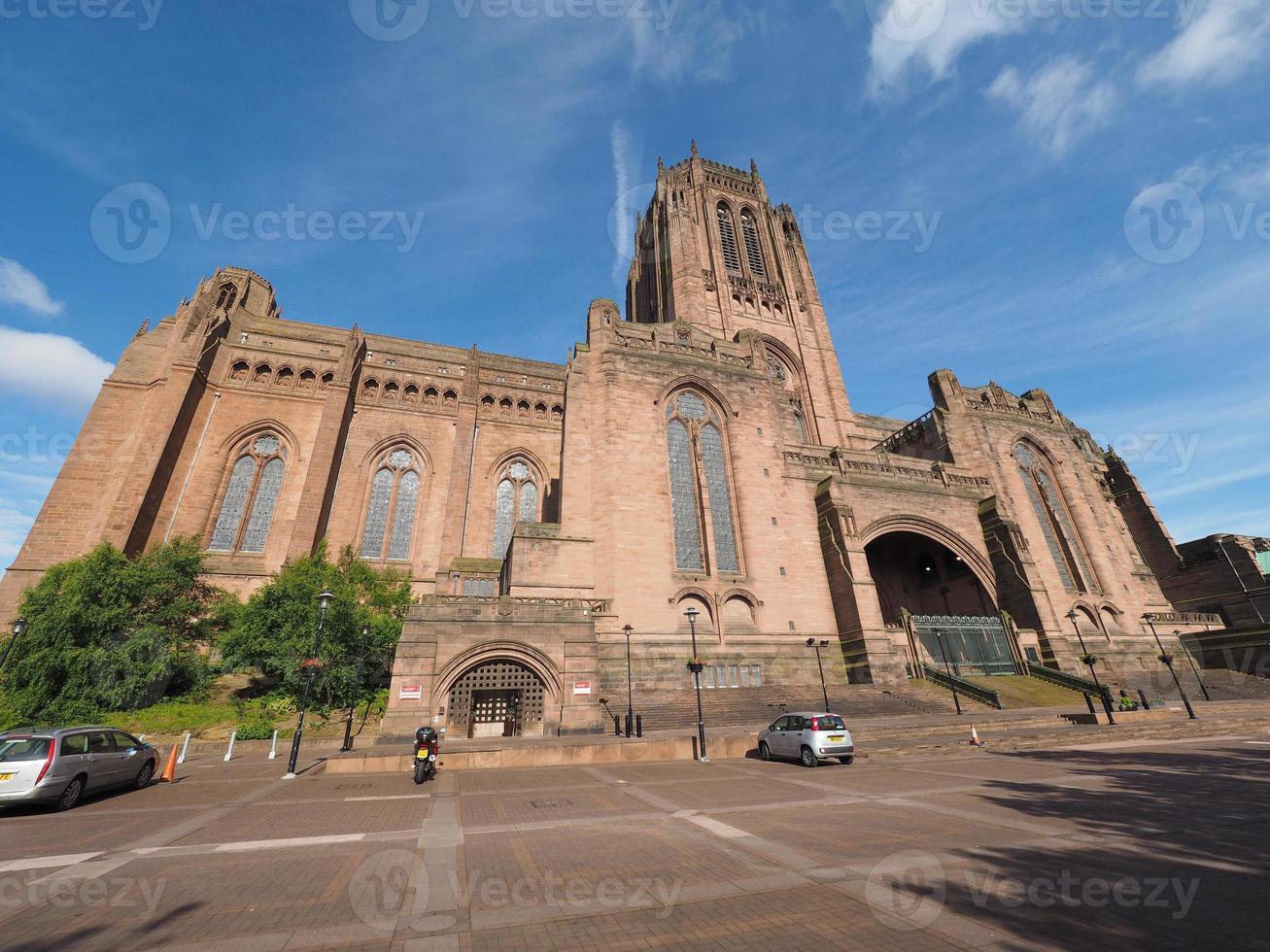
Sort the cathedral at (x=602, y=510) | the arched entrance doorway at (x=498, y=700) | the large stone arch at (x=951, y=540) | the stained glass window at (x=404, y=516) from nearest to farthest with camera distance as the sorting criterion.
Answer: the arched entrance doorway at (x=498, y=700) < the cathedral at (x=602, y=510) < the stained glass window at (x=404, y=516) < the large stone arch at (x=951, y=540)

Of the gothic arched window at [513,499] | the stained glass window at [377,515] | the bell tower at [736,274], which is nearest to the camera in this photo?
the stained glass window at [377,515]

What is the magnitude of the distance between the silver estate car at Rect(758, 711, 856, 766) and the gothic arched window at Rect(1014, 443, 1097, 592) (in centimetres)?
2974

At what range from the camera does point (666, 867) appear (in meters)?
5.51

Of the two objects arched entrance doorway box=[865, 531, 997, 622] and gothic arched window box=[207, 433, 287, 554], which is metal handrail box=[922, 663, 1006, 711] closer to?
arched entrance doorway box=[865, 531, 997, 622]

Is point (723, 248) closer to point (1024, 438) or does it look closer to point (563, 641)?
point (1024, 438)

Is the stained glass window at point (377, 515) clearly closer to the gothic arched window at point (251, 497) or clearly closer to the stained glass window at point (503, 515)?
the gothic arched window at point (251, 497)

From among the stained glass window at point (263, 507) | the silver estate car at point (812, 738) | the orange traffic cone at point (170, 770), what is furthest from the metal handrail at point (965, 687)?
the stained glass window at point (263, 507)

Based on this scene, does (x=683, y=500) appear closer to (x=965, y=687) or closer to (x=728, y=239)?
(x=965, y=687)

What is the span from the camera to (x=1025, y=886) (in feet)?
15.1

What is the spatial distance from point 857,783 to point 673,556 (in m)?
16.1

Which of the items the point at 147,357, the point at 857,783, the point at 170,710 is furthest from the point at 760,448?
the point at 147,357

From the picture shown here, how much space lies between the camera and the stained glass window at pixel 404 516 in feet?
100.0

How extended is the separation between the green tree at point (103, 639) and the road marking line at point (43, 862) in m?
17.9

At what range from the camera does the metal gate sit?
2908 cm
